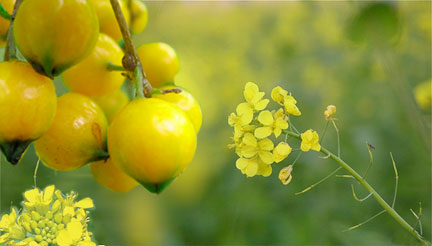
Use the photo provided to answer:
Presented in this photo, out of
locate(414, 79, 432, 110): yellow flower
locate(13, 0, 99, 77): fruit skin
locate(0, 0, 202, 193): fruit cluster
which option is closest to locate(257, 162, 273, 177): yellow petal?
locate(0, 0, 202, 193): fruit cluster

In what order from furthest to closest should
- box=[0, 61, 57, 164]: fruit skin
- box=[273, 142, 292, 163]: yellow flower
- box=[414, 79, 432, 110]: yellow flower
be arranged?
box=[414, 79, 432, 110]: yellow flower
box=[273, 142, 292, 163]: yellow flower
box=[0, 61, 57, 164]: fruit skin

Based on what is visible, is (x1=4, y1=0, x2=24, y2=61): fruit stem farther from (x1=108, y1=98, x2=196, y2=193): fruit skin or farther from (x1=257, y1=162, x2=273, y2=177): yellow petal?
(x1=257, y1=162, x2=273, y2=177): yellow petal

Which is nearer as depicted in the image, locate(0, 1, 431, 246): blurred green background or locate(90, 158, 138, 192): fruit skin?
locate(90, 158, 138, 192): fruit skin

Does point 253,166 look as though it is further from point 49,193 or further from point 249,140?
point 49,193

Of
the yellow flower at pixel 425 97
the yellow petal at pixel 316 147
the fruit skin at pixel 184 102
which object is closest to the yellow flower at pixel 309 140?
the yellow petal at pixel 316 147

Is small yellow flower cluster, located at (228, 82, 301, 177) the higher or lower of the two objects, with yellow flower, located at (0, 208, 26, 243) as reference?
higher

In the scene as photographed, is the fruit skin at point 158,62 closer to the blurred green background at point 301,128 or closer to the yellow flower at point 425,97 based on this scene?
the blurred green background at point 301,128
